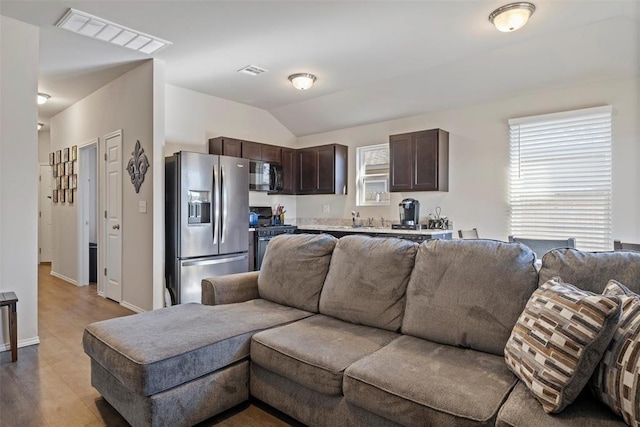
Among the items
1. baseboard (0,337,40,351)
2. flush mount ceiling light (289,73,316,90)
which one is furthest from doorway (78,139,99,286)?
flush mount ceiling light (289,73,316,90)

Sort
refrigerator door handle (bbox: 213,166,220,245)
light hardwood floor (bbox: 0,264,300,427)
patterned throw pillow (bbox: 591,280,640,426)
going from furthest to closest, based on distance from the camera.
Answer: refrigerator door handle (bbox: 213,166,220,245) → light hardwood floor (bbox: 0,264,300,427) → patterned throw pillow (bbox: 591,280,640,426)

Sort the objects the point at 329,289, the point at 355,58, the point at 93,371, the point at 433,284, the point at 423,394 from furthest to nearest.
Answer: the point at 355,58
the point at 329,289
the point at 93,371
the point at 433,284
the point at 423,394

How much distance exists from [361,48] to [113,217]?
371cm

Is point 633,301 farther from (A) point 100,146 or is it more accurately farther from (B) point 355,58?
(A) point 100,146

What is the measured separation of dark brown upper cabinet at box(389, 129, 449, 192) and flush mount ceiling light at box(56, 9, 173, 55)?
10.2 feet

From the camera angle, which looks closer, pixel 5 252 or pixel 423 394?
pixel 423 394

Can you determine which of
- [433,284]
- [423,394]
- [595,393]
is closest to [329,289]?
[433,284]

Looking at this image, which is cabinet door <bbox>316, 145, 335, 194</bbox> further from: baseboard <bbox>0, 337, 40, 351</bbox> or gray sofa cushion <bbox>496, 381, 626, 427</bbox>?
gray sofa cushion <bbox>496, 381, 626, 427</bbox>

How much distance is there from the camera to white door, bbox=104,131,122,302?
4551mm

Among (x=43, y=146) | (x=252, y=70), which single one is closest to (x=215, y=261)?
(x=252, y=70)

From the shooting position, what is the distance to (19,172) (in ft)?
10.2

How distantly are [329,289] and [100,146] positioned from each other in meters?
4.15

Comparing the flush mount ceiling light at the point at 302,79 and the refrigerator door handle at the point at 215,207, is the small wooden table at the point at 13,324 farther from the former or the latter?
the flush mount ceiling light at the point at 302,79

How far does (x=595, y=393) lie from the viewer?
1327 millimetres
